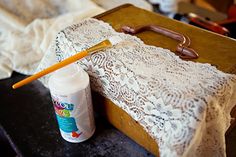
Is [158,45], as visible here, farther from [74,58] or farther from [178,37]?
[74,58]

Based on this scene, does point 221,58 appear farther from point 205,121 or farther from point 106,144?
point 106,144

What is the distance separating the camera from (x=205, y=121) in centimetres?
38

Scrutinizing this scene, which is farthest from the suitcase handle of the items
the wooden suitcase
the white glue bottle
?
the white glue bottle

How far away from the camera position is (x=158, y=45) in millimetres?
492

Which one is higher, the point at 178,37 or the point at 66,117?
the point at 178,37

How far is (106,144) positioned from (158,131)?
0.44 ft

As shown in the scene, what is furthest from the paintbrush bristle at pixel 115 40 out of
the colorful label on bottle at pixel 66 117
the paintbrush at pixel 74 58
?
the colorful label on bottle at pixel 66 117

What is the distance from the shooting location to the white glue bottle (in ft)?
1.41

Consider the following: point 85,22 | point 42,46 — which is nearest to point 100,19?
point 85,22

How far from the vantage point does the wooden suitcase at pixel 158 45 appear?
0.45 m

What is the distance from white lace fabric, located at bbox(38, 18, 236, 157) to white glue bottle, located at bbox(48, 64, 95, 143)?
0.04m

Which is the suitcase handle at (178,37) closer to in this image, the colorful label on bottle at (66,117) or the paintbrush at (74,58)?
the paintbrush at (74,58)

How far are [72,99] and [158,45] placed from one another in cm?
18

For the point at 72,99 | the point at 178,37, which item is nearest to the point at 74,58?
the point at 72,99
